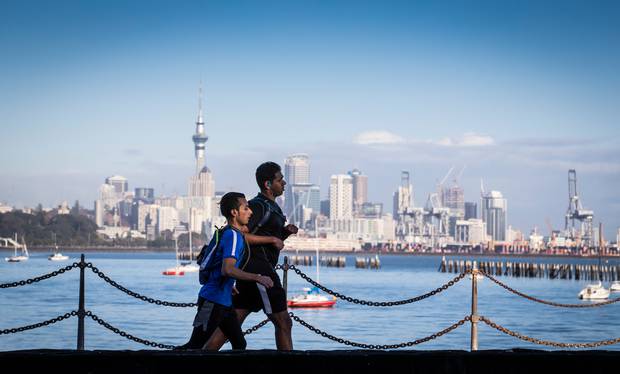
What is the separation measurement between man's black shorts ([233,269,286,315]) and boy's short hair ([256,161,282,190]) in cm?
75

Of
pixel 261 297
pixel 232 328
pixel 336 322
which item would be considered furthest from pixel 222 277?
pixel 336 322

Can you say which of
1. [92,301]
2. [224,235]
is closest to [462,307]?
[92,301]

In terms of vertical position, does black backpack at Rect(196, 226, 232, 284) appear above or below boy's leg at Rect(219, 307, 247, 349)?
above

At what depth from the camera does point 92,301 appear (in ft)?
195

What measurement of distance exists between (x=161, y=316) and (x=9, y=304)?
11.9m

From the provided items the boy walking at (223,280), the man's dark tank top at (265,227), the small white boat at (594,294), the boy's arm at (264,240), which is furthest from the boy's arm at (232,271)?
the small white boat at (594,294)

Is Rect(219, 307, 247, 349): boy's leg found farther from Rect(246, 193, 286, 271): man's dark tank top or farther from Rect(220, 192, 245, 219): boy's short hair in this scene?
Rect(220, 192, 245, 219): boy's short hair

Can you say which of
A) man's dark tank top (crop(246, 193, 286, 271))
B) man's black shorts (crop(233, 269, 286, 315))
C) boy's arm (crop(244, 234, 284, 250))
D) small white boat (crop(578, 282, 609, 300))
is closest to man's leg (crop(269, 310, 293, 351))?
man's black shorts (crop(233, 269, 286, 315))

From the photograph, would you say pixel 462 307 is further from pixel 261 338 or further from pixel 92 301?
pixel 261 338

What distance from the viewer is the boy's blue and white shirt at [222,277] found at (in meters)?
8.62

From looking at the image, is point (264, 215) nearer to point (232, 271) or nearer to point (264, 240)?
point (264, 240)

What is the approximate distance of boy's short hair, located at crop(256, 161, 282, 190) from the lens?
954cm

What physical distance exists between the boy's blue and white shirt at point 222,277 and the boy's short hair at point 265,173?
0.95 m

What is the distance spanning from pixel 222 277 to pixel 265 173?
1.20 m
